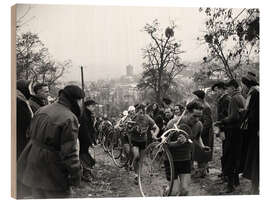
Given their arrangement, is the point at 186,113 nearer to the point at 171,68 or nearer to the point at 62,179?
the point at 171,68

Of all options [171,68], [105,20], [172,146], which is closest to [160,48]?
[171,68]

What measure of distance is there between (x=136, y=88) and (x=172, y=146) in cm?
107

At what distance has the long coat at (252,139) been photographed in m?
9.43

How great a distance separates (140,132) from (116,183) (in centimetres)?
88

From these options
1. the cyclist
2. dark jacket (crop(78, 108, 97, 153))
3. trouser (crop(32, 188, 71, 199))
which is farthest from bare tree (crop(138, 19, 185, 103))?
trouser (crop(32, 188, 71, 199))

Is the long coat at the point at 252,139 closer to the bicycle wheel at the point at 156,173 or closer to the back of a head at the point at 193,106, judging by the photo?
the back of a head at the point at 193,106

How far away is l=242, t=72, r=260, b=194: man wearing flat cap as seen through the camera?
942 centimetres

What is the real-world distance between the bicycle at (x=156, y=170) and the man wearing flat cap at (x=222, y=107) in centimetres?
95

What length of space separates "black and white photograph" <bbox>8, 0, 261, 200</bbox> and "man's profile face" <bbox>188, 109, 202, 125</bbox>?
18 millimetres

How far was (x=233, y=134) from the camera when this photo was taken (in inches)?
372

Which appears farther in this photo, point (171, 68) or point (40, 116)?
point (171, 68)

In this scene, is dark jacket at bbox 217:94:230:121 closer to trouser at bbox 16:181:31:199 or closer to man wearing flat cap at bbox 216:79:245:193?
man wearing flat cap at bbox 216:79:245:193

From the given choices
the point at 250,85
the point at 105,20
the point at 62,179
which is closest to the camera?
the point at 62,179

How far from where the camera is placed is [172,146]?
902 centimetres
